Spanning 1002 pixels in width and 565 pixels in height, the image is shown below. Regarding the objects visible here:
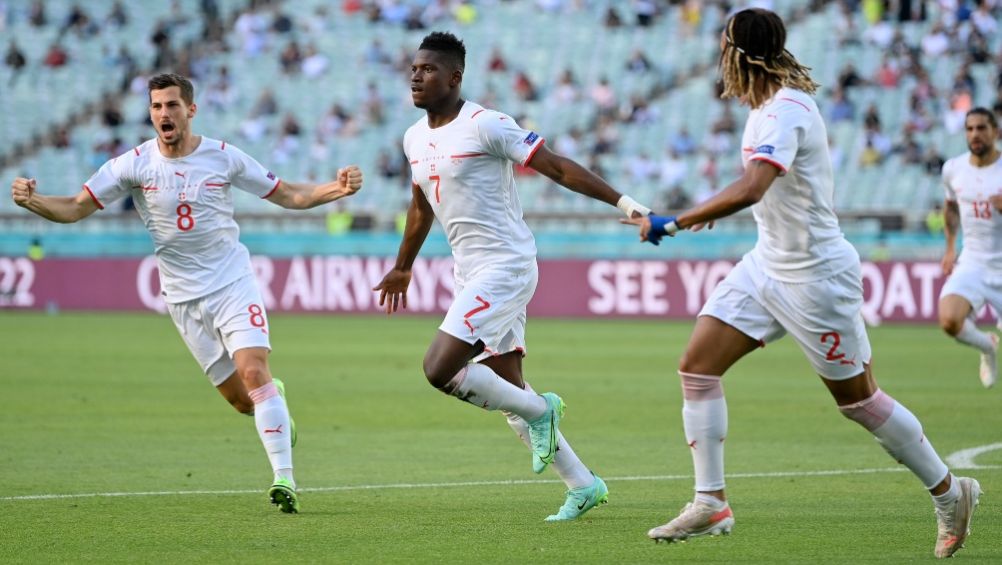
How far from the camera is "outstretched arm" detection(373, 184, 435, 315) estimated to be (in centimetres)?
884

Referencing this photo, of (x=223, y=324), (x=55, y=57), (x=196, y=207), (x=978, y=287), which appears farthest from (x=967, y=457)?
(x=55, y=57)

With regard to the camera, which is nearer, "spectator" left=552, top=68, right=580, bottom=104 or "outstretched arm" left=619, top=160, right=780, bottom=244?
"outstretched arm" left=619, top=160, right=780, bottom=244

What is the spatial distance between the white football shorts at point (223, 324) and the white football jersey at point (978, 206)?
778 cm

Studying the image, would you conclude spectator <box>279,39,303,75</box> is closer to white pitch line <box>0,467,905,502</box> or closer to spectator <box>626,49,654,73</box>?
spectator <box>626,49,654,73</box>

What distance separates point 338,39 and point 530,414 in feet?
103

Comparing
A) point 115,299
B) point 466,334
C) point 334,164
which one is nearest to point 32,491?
point 466,334

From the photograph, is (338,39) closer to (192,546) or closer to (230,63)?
(230,63)

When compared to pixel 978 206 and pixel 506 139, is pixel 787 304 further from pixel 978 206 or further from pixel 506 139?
pixel 978 206

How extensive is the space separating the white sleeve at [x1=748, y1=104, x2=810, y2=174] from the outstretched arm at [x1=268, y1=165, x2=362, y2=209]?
10.3 ft

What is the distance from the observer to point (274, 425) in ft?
30.1

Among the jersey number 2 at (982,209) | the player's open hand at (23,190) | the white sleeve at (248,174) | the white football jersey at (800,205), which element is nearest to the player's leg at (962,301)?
the jersey number 2 at (982,209)

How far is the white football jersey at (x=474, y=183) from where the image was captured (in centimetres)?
839

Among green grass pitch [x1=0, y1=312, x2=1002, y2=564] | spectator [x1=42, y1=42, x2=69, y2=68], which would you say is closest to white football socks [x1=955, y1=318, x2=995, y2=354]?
green grass pitch [x1=0, y1=312, x2=1002, y2=564]

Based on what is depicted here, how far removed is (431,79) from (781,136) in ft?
7.49
